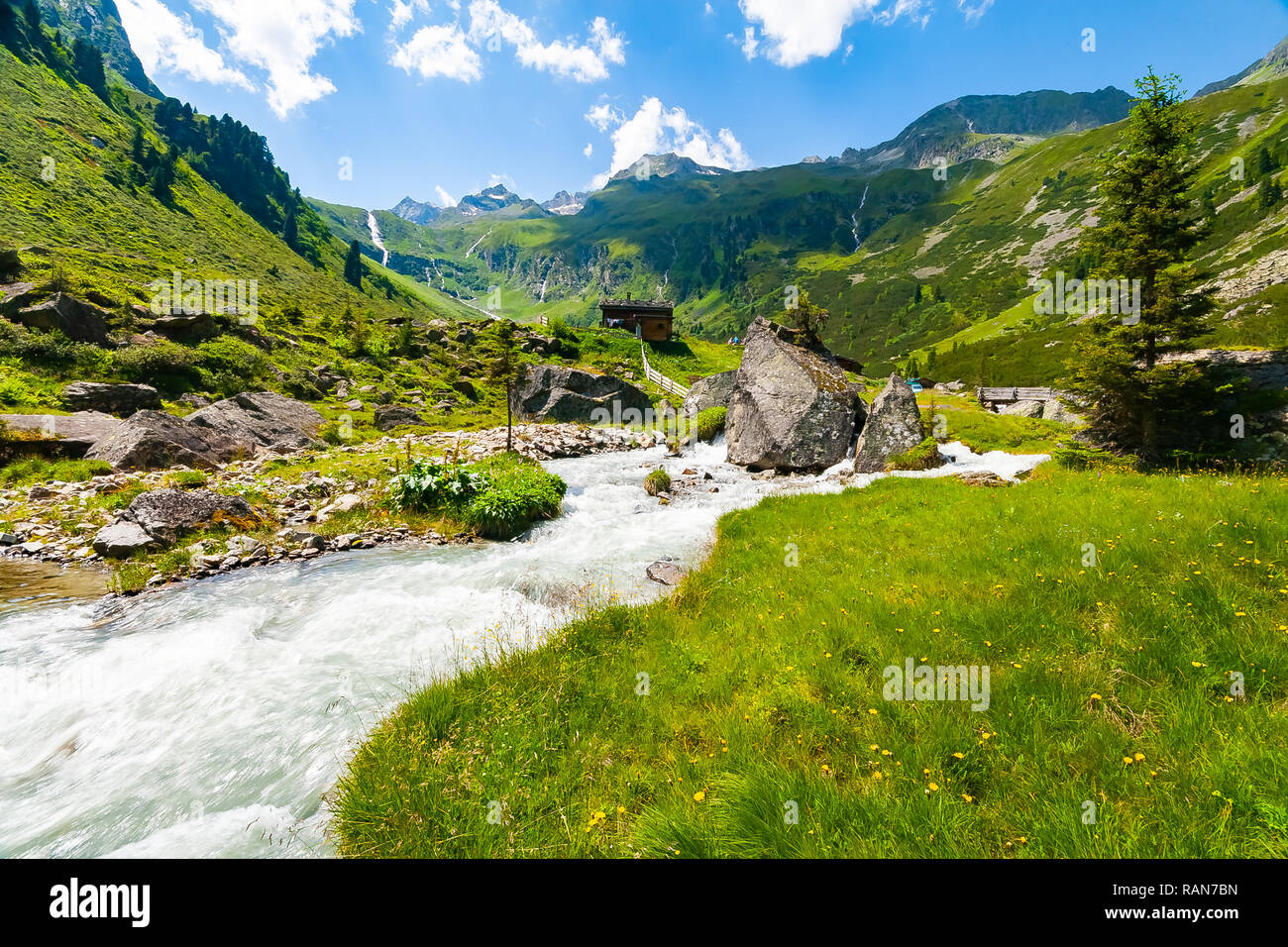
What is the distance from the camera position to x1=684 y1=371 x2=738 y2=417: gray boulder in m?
35.0

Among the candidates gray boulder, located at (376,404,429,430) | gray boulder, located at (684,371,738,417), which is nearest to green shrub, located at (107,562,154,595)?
gray boulder, located at (376,404,429,430)

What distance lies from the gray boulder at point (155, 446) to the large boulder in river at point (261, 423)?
125 centimetres

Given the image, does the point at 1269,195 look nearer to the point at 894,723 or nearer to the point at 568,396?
the point at 568,396

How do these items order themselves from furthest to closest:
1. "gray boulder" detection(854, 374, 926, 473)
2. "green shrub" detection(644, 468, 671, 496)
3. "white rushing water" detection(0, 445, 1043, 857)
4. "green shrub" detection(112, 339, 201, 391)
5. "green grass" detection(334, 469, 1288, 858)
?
"green shrub" detection(112, 339, 201, 391) → "gray boulder" detection(854, 374, 926, 473) → "green shrub" detection(644, 468, 671, 496) → "white rushing water" detection(0, 445, 1043, 857) → "green grass" detection(334, 469, 1288, 858)

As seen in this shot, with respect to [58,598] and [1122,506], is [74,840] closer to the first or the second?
[58,598]

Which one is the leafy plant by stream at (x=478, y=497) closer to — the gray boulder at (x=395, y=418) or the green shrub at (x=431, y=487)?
the green shrub at (x=431, y=487)

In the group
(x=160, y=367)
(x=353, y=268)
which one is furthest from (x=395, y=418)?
(x=353, y=268)

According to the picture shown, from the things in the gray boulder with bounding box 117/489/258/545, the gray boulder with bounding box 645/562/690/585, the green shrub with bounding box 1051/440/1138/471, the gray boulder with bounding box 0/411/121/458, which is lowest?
the gray boulder with bounding box 645/562/690/585

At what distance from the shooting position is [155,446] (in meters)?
17.1

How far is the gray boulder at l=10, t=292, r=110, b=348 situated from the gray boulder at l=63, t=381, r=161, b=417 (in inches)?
242

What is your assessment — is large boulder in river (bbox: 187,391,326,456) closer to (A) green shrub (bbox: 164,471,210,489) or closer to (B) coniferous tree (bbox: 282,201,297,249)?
(A) green shrub (bbox: 164,471,210,489)

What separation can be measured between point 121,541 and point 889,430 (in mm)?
26425
